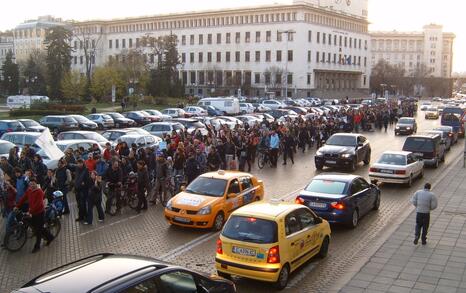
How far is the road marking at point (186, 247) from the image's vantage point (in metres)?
12.4

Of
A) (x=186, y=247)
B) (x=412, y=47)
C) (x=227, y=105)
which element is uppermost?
(x=412, y=47)

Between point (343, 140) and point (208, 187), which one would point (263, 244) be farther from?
point (343, 140)

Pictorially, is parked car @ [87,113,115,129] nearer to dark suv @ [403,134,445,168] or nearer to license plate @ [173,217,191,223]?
dark suv @ [403,134,445,168]

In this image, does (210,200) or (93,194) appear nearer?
(210,200)

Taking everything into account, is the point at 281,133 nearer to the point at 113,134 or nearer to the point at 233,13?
the point at 113,134

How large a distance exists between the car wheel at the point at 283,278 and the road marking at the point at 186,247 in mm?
2945

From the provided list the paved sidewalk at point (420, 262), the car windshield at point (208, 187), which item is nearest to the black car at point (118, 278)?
the paved sidewalk at point (420, 262)

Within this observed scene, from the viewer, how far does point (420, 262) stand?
12070mm

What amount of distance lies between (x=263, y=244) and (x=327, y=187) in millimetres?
5556

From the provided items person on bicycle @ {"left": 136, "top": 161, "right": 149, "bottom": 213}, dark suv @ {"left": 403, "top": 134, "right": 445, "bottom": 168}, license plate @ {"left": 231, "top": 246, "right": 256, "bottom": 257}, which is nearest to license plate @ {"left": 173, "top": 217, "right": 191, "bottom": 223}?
person on bicycle @ {"left": 136, "top": 161, "right": 149, "bottom": 213}

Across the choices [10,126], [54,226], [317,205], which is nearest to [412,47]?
[10,126]

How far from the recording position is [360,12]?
127m

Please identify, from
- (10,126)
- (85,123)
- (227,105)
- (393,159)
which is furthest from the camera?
(227,105)

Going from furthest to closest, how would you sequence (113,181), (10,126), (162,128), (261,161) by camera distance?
(10,126) → (162,128) → (261,161) → (113,181)
